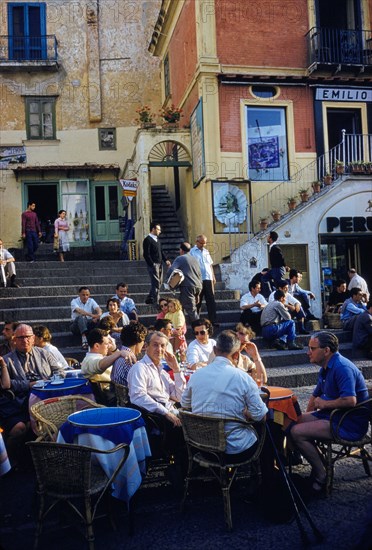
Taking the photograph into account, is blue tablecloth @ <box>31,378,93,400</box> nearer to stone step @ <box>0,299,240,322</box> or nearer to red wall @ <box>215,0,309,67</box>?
stone step @ <box>0,299,240,322</box>

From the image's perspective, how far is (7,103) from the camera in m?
20.3

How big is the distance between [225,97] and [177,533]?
42.1 feet

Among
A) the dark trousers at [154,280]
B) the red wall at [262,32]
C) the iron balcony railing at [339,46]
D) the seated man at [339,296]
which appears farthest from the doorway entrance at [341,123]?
the dark trousers at [154,280]

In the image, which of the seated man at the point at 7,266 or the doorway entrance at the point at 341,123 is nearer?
the seated man at the point at 7,266

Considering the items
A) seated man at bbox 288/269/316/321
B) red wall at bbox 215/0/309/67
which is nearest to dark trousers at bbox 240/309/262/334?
seated man at bbox 288/269/316/321

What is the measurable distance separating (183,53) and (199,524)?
15.6m

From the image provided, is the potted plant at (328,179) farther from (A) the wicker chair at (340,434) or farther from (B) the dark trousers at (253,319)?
(A) the wicker chair at (340,434)

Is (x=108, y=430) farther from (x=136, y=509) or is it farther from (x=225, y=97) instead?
(x=225, y=97)

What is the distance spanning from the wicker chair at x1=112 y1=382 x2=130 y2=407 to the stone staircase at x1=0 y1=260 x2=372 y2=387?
3.46 meters

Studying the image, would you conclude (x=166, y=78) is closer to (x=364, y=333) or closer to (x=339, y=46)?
(x=339, y=46)

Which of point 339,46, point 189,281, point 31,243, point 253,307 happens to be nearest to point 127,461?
point 189,281

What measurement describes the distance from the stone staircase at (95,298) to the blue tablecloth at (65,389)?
3.40 meters

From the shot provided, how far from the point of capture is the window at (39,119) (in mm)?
20359

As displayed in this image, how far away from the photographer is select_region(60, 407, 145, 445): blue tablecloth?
388 centimetres
